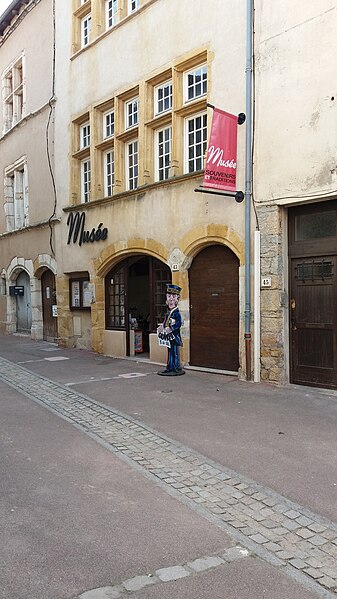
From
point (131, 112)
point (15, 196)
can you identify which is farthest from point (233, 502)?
point (15, 196)

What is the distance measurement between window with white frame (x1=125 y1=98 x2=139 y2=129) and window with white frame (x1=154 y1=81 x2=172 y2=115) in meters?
0.74

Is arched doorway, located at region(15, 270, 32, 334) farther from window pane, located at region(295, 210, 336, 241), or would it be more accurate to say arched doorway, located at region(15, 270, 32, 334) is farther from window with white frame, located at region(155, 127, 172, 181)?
window pane, located at region(295, 210, 336, 241)

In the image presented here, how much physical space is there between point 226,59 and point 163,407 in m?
6.35

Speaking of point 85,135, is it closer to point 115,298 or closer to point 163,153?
point 163,153

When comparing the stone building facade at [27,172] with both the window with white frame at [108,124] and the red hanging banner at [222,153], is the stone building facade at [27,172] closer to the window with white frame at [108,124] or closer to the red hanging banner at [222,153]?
the window with white frame at [108,124]

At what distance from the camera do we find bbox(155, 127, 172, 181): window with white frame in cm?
1123

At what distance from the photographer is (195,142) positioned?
10555 mm

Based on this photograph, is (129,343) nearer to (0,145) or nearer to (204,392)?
(204,392)

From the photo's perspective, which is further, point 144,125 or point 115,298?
point 115,298

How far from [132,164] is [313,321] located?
254 inches

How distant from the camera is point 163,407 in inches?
280

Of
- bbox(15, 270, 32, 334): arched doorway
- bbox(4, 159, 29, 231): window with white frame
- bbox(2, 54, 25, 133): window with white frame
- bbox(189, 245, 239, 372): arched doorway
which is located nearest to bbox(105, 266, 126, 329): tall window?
bbox(189, 245, 239, 372): arched doorway

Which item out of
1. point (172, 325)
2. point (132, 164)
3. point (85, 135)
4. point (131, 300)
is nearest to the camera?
point (172, 325)

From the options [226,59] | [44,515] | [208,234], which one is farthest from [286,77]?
[44,515]
